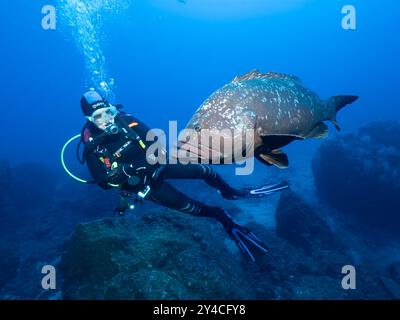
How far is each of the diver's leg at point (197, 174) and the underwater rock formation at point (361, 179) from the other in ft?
27.9

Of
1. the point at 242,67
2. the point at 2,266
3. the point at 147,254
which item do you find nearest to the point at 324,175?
the point at 147,254

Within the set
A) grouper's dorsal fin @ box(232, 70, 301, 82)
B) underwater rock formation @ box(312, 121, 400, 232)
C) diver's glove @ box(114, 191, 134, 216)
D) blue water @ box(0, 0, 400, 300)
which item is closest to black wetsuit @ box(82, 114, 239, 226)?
diver's glove @ box(114, 191, 134, 216)

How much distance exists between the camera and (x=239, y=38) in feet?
443

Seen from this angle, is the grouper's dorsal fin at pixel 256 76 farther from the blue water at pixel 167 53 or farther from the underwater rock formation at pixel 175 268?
the blue water at pixel 167 53

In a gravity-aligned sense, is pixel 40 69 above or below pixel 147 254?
above

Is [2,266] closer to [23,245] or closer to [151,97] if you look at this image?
[23,245]

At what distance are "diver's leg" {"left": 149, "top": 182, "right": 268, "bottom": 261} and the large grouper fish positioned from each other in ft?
8.60

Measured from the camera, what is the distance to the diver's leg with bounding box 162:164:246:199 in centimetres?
589

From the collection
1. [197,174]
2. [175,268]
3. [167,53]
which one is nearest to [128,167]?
[197,174]

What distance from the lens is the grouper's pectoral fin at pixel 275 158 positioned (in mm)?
3365

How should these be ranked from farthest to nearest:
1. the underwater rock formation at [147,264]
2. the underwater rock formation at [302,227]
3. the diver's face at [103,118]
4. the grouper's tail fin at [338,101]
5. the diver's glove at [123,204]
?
the underwater rock formation at [302,227] → the diver's face at [103,118] → the diver's glove at [123,204] → the underwater rock formation at [147,264] → the grouper's tail fin at [338,101]

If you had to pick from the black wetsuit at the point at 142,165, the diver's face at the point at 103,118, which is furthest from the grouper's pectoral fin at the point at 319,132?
the diver's face at the point at 103,118

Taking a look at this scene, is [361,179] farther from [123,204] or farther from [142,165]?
[123,204]

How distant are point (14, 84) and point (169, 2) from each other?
7843 cm
